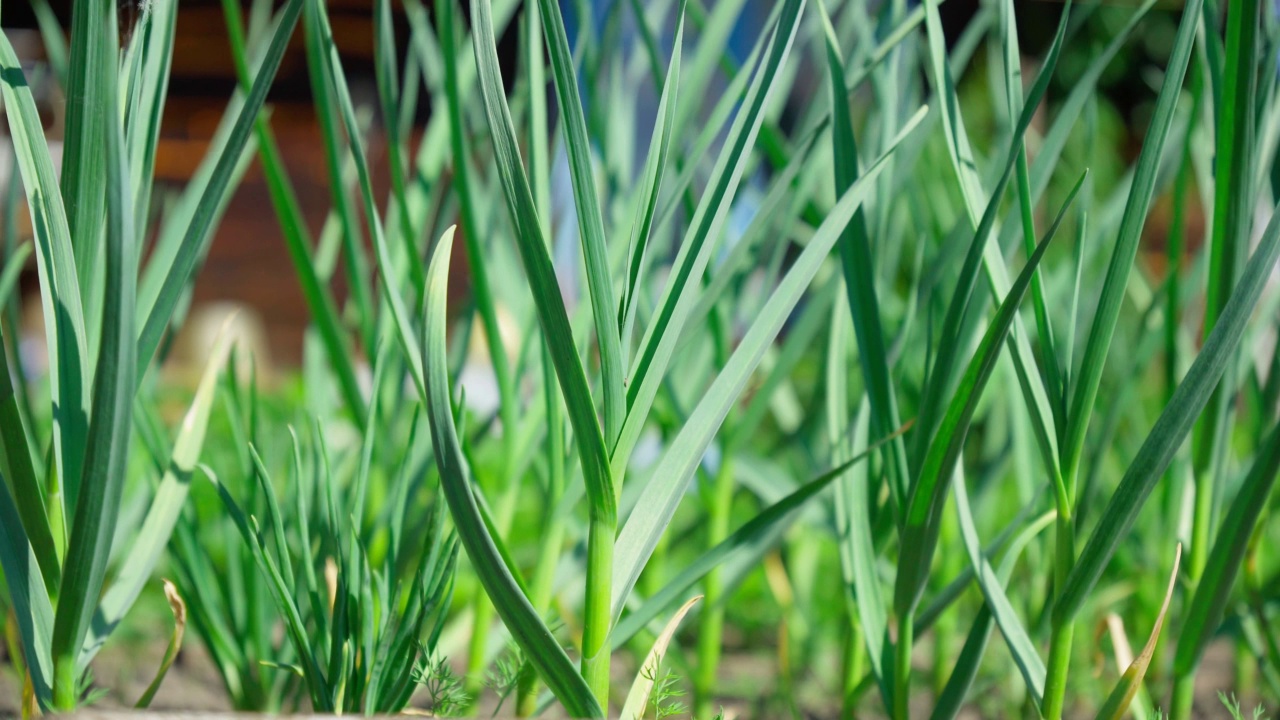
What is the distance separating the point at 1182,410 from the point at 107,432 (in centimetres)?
43

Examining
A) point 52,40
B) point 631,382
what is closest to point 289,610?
point 631,382

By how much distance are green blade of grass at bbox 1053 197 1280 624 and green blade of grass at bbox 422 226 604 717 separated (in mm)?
242

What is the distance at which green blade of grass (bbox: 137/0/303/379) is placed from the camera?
15.9 inches

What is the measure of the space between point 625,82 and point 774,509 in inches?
24.8

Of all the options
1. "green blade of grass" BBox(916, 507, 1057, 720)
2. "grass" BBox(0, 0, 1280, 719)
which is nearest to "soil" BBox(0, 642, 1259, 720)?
"grass" BBox(0, 0, 1280, 719)

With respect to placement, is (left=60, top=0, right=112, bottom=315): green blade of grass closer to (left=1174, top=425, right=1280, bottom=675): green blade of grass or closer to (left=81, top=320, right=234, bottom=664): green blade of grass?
(left=81, top=320, right=234, bottom=664): green blade of grass

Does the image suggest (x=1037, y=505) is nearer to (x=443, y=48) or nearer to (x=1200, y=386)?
(x=1200, y=386)

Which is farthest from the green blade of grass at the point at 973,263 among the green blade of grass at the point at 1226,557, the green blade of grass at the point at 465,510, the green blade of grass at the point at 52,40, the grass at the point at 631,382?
the green blade of grass at the point at 52,40

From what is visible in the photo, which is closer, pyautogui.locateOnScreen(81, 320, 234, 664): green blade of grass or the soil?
pyautogui.locateOnScreen(81, 320, 234, 664): green blade of grass

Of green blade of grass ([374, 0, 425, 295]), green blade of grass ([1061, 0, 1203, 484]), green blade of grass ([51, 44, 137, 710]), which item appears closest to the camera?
green blade of grass ([51, 44, 137, 710])

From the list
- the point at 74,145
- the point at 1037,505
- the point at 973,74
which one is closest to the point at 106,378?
the point at 74,145

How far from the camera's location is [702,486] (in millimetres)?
726

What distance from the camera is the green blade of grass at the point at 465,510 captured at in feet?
1.13

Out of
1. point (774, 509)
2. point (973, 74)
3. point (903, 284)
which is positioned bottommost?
point (903, 284)
